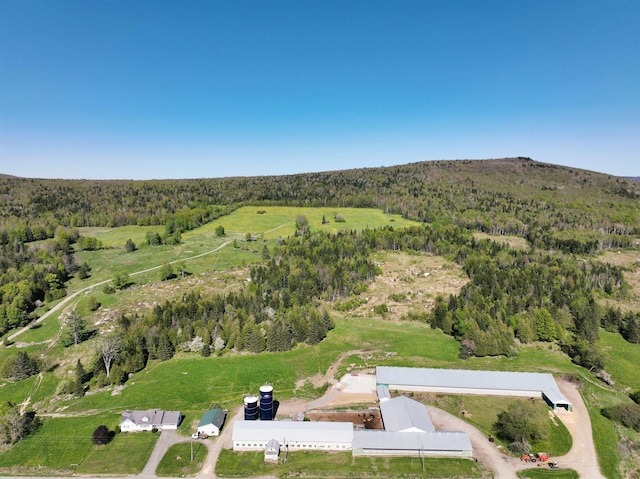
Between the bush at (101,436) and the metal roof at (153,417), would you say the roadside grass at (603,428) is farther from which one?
the bush at (101,436)

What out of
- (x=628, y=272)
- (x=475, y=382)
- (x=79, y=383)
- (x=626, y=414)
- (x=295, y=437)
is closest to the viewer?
(x=295, y=437)

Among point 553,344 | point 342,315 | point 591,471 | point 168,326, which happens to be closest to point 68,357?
point 168,326

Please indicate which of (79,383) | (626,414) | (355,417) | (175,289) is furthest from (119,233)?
(626,414)

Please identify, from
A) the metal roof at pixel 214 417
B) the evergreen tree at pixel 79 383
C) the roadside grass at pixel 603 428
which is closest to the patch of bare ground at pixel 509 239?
the roadside grass at pixel 603 428

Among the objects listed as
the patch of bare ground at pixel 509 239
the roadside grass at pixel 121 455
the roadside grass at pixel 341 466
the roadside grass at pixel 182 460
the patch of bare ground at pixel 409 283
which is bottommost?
the roadside grass at pixel 121 455

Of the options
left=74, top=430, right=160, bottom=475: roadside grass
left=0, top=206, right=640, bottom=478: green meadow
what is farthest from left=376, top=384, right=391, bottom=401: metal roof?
left=74, top=430, right=160, bottom=475: roadside grass

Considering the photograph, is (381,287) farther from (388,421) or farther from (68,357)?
(68,357)

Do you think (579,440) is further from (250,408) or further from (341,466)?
(250,408)
